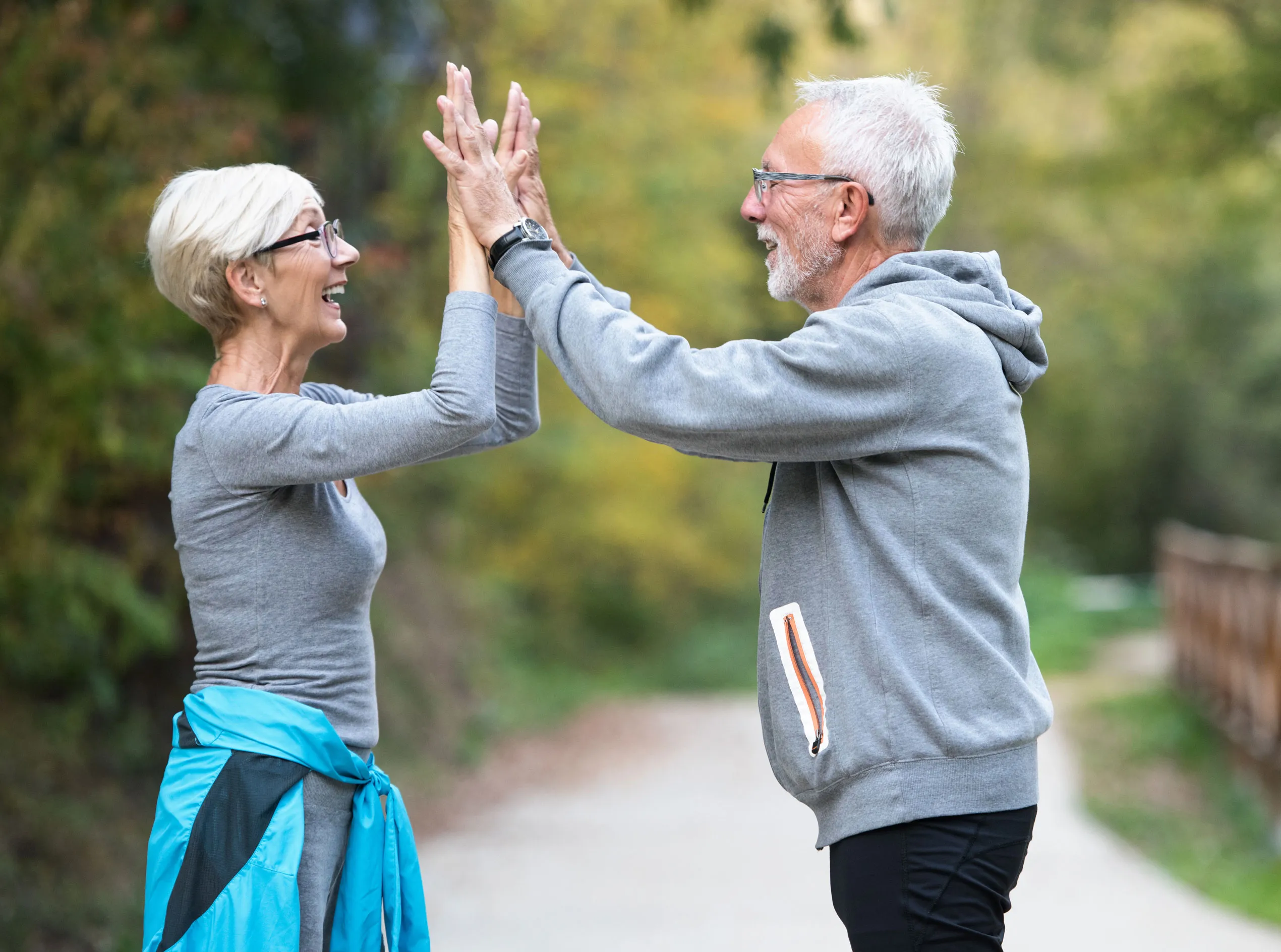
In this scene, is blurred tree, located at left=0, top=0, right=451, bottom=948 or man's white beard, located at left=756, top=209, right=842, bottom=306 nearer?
man's white beard, located at left=756, top=209, right=842, bottom=306

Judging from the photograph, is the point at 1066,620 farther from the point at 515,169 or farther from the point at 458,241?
the point at 458,241

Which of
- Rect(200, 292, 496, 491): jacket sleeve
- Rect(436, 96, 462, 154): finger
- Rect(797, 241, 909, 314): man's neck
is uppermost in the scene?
Rect(436, 96, 462, 154): finger

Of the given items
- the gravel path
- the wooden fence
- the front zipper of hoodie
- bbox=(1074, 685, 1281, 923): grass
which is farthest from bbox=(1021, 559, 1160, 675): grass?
the front zipper of hoodie

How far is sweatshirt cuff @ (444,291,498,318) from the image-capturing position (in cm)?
234

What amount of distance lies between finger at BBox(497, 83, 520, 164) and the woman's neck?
519 millimetres

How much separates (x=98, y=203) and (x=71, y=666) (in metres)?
2.04

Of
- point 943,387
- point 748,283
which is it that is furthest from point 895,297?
point 748,283

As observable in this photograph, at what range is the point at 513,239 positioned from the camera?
233cm

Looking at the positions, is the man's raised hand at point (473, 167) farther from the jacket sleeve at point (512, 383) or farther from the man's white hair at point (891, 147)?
the man's white hair at point (891, 147)

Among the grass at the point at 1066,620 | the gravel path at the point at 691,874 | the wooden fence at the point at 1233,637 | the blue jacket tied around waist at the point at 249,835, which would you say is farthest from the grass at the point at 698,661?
the blue jacket tied around waist at the point at 249,835

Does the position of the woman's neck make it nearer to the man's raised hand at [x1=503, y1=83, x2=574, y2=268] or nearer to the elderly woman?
the elderly woman

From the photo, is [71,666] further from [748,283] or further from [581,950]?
[748,283]

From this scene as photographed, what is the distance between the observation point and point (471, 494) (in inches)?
462

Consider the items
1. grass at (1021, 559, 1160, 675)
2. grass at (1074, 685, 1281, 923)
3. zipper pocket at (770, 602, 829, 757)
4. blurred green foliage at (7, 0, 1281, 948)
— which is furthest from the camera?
grass at (1021, 559, 1160, 675)
